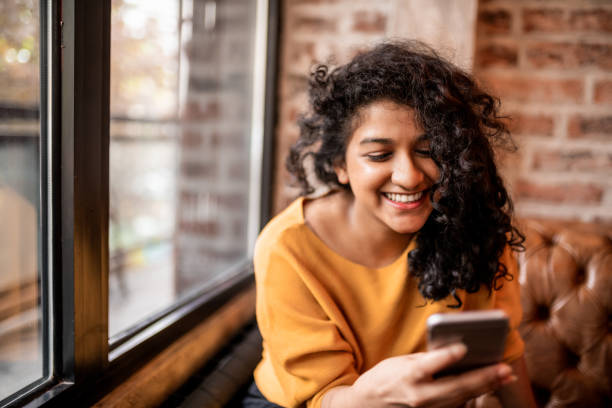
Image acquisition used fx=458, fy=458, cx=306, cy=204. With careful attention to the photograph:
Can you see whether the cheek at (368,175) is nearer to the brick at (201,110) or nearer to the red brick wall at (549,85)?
the red brick wall at (549,85)

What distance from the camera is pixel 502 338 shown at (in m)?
0.59

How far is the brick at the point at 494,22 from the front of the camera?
4.74 feet

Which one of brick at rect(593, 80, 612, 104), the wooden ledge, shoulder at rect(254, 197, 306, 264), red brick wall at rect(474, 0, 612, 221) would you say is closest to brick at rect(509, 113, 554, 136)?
red brick wall at rect(474, 0, 612, 221)

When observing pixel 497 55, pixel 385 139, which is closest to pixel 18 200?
pixel 385 139

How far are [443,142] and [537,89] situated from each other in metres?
0.82

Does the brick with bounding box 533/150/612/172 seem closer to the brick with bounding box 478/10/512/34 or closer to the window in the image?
the brick with bounding box 478/10/512/34

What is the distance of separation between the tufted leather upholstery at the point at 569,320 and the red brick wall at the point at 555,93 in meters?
0.27

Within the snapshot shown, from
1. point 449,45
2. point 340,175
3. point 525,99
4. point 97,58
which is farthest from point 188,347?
point 525,99

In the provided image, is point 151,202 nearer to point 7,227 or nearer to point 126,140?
point 126,140

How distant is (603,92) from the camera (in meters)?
1.40

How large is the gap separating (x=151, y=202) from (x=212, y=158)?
2.98 ft

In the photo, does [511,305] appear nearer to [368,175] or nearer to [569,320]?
[569,320]

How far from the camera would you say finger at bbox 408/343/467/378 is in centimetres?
57

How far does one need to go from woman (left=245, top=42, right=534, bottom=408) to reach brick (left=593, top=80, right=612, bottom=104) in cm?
69
